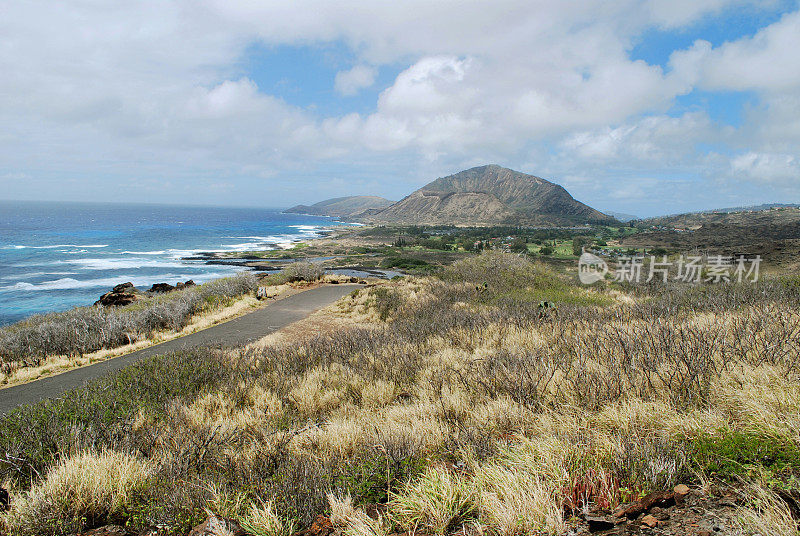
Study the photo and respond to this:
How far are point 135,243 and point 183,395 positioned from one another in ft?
300

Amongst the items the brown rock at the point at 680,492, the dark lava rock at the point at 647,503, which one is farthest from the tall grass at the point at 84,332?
the brown rock at the point at 680,492

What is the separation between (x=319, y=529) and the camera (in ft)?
8.25

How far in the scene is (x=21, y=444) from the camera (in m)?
3.84

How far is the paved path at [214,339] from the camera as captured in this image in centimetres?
753

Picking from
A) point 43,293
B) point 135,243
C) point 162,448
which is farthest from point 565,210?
point 162,448

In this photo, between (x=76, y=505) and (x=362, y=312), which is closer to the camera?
(x=76, y=505)

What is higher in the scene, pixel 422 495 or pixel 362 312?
pixel 422 495

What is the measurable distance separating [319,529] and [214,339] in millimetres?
9960

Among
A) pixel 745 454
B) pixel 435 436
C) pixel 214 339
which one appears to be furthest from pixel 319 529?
pixel 214 339

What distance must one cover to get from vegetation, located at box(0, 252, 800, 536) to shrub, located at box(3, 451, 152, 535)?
2 cm

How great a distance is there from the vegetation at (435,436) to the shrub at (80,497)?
0.05 feet

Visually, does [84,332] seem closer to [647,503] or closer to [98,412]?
[98,412]

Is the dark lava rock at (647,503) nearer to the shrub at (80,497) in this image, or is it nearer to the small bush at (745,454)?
the small bush at (745,454)

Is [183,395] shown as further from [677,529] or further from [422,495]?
[677,529]
